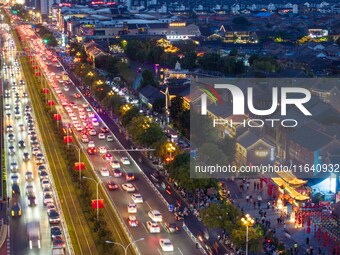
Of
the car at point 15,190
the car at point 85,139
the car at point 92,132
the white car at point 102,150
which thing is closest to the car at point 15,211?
the car at point 15,190

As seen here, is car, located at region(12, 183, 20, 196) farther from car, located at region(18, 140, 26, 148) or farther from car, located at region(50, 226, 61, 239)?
car, located at region(18, 140, 26, 148)

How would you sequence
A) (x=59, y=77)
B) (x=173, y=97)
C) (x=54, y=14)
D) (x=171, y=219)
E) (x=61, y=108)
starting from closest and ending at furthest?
1. (x=171, y=219)
2. (x=173, y=97)
3. (x=61, y=108)
4. (x=59, y=77)
5. (x=54, y=14)

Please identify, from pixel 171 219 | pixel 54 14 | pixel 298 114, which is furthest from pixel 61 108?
pixel 54 14

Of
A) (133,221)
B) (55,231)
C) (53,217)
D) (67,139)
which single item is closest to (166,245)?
(133,221)

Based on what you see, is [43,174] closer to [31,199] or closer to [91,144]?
[31,199]

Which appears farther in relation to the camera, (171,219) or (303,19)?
(303,19)

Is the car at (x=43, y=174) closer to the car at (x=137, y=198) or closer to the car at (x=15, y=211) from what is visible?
the car at (x=15, y=211)

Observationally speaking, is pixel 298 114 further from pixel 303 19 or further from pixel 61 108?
pixel 303 19

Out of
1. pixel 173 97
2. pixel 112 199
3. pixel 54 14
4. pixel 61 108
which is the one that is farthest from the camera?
pixel 54 14
